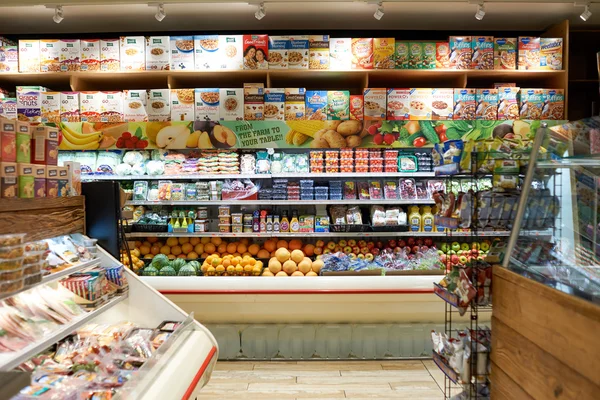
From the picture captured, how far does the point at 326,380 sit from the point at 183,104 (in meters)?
3.36

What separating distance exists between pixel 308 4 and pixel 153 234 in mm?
3065

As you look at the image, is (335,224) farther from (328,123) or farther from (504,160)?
(504,160)

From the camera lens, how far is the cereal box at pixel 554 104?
17.7 ft

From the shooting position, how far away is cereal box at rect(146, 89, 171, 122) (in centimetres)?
536

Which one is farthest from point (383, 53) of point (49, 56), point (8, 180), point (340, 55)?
point (8, 180)

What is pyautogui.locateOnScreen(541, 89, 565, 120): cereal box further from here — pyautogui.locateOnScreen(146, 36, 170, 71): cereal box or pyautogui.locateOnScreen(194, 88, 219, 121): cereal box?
pyautogui.locateOnScreen(146, 36, 170, 71): cereal box

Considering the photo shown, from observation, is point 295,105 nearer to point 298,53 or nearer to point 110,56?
point 298,53

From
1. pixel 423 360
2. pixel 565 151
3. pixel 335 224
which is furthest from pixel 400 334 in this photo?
pixel 565 151

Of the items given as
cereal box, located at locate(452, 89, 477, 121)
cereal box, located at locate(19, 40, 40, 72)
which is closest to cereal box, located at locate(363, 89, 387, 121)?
cereal box, located at locate(452, 89, 477, 121)

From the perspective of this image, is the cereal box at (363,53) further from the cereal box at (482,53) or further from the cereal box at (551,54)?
the cereal box at (551,54)

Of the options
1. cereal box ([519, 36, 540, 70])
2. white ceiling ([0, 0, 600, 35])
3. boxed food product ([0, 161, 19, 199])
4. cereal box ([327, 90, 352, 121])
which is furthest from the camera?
cereal box ([519, 36, 540, 70])

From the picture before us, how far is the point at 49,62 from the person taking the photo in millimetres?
5410

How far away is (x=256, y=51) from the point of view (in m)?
5.34

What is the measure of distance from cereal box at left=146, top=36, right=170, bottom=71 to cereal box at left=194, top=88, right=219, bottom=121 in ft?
1.64
